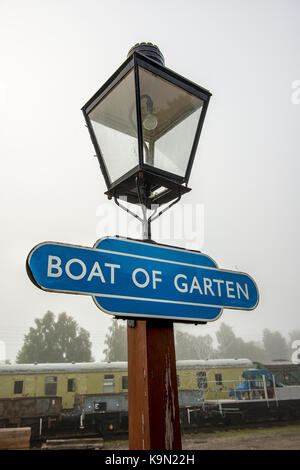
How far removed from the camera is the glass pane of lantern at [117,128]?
246 cm

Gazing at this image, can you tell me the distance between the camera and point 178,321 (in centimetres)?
201

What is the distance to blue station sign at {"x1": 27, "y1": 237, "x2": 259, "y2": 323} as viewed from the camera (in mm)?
1663

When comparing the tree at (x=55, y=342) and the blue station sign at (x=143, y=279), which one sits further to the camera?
the tree at (x=55, y=342)

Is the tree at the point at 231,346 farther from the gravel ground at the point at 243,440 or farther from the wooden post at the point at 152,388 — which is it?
the wooden post at the point at 152,388

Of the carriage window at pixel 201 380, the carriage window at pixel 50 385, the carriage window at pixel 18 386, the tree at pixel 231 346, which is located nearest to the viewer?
the carriage window at pixel 18 386

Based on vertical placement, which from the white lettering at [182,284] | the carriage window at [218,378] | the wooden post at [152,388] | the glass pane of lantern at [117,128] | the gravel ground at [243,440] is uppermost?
the glass pane of lantern at [117,128]

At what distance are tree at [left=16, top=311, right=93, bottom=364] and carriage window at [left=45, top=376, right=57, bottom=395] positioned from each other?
35294mm

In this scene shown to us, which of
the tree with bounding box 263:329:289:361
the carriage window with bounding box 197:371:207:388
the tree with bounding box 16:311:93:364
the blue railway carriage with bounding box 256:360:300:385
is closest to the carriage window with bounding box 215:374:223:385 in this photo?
the carriage window with bounding box 197:371:207:388

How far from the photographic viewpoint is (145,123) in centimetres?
258

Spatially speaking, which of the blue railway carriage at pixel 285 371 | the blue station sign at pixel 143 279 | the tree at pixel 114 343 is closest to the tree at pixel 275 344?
the tree at pixel 114 343

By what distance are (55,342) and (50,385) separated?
1435 inches

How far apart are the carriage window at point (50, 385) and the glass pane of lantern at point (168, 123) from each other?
18.5 metres

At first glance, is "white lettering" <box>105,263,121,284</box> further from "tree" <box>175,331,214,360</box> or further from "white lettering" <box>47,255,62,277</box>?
"tree" <box>175,331,214,360</box>

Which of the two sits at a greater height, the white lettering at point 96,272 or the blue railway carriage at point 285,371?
the white lettering at point 96,272
